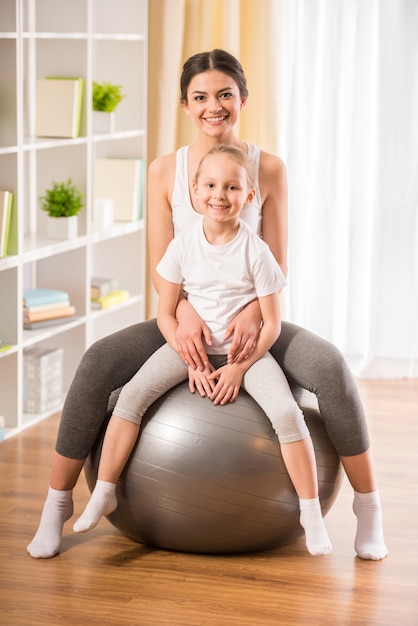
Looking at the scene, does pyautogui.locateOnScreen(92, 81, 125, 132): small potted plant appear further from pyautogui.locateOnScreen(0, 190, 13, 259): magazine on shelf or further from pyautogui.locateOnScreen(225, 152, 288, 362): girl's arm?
pyautogui.locateOnScreen(225, 152, 288, 362): girl's arm

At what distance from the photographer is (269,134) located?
178 inches


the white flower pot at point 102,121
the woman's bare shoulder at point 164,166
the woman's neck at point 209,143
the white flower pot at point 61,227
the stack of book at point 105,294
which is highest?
the white flower pot at point 102,121

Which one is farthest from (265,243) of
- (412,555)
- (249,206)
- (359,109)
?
(359,109)

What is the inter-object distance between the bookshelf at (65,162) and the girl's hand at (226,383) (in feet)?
3.95

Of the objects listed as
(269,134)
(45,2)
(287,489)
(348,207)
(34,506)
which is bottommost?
(34,506)

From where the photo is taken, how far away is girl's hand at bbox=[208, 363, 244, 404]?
2.48 m

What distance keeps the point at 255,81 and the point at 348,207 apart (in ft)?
2.20

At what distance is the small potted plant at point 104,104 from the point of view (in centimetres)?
416

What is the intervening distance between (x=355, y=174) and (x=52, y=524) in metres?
2.51

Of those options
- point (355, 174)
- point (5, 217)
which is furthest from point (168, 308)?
point (355, 174)

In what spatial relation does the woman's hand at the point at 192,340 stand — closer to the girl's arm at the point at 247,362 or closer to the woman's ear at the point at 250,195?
the girl's arm at the point at 247,362

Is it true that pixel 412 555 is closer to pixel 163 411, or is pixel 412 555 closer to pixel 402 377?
pixel 163 411

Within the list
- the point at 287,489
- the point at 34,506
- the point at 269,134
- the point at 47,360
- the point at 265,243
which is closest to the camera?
the point at 287,489

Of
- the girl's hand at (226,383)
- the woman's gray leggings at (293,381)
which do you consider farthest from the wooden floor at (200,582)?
the girl's hand at (226,383)
